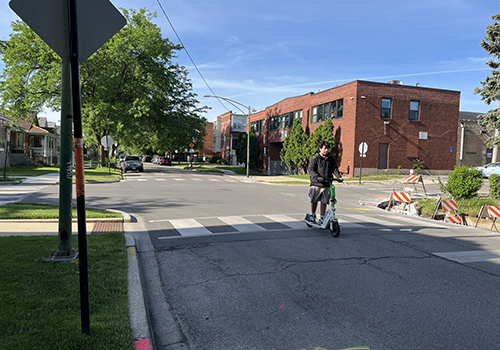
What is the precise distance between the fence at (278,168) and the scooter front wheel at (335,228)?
32955 millimetres

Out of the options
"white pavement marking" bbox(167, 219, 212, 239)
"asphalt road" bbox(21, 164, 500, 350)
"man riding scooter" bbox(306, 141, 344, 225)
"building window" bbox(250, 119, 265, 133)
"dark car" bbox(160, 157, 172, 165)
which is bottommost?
"dark car" bbox(160, 157, 172, 165)

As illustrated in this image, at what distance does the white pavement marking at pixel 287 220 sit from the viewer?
9555mm

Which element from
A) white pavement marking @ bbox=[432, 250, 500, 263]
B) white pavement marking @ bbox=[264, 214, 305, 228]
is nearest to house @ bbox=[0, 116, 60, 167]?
white pavement marking @ bbox=[264, 214, 305, 228]

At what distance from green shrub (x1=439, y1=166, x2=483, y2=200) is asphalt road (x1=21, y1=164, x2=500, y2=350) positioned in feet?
19.9

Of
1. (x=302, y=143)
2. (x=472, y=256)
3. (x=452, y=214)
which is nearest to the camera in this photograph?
(x=472, y=256)

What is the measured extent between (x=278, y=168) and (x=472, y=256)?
39.0 metres

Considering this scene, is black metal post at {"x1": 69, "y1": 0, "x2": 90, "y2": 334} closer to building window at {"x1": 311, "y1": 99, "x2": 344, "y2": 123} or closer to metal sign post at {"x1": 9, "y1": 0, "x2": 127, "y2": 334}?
metal sign post at {"x1": 9, "y1": 0, "x2": 127, "y2": 334}

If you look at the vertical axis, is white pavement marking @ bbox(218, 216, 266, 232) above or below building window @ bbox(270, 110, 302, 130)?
below

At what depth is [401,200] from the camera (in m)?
15.1

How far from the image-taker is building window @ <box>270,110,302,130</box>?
137 ft

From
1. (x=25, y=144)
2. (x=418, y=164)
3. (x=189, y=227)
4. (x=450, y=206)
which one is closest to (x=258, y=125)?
(x=418, y=164)

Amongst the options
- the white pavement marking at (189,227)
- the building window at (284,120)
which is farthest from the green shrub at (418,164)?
the white pavement marking at (189,227)

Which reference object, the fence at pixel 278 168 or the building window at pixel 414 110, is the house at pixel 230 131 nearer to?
the fence at pixel 278 168

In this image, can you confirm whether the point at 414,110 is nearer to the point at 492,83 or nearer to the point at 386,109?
the point at 386,109
